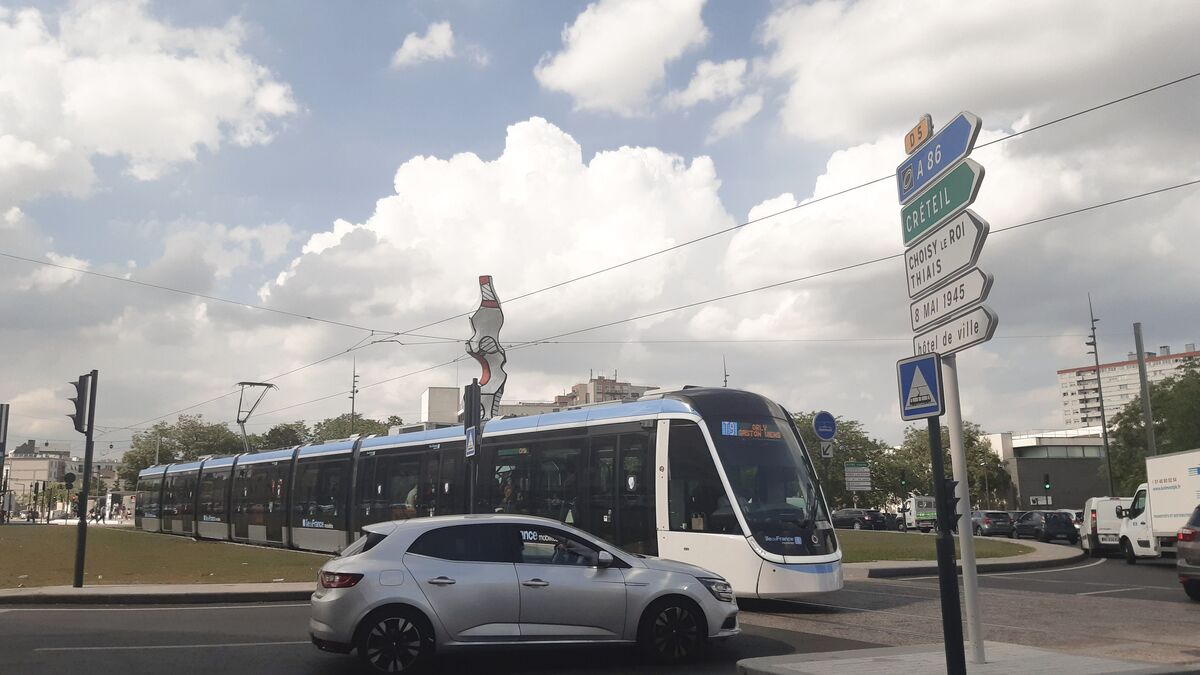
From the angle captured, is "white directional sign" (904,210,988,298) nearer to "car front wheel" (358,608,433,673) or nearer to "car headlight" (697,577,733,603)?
"car headlight" (697,577,733,603)

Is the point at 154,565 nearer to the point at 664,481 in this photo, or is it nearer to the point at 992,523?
the point at 664,481

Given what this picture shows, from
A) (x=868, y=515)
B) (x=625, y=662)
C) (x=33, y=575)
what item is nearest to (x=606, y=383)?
(x=868, y=515)

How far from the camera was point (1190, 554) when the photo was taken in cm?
1566

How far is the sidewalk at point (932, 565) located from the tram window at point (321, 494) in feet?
43.7

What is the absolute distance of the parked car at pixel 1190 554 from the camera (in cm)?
1558

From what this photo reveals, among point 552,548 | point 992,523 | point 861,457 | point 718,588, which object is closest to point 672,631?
point 718,588

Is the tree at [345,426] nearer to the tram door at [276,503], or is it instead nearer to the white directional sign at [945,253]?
the tram door at [276,503]

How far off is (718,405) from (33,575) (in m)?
14.3

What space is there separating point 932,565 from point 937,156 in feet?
50.1

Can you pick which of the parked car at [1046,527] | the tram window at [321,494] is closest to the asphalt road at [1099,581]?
the tram window at [321,494]

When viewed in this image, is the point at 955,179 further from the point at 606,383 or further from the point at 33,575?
the point at 606,383

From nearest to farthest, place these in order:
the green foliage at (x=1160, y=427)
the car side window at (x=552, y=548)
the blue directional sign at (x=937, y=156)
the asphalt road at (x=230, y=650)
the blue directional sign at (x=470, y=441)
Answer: the blue directional sign at (x=937, y=156), the asphalt road at (x=230, y=650), the car side window at (x=552, y=548), the blue directional sign at (x=470, y=441), the green foliage at (x=1160, y=427)

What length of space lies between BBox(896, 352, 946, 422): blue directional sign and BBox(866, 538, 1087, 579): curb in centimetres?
1045

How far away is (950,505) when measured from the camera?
24.9ft
